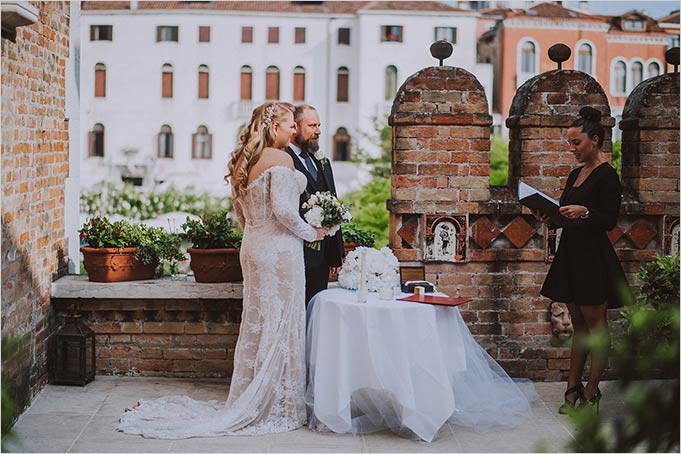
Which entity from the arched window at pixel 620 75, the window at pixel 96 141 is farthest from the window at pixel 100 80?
the arched window at pixel 620 75

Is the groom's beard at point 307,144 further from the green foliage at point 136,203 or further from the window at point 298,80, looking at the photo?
the window at point 298,80

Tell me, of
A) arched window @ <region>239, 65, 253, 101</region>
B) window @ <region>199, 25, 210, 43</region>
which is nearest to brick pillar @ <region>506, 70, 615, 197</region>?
arched window @ <region>239, 65, 253, 101</region>

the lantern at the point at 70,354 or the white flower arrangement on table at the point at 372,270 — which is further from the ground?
the white flower arrangement on table at the point at 372,270

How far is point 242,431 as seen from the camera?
5.39m

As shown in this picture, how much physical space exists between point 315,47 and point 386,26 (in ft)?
12.3

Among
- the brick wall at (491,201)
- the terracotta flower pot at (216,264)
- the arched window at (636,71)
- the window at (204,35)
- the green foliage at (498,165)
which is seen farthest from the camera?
the arched window at (636,71)

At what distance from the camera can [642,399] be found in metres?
1.67

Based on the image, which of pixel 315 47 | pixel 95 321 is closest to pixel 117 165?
pixel 315 47

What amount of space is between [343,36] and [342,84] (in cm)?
244

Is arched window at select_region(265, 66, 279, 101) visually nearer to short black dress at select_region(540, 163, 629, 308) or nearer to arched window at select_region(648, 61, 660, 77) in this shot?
arched window at select_region(648, 61, 660, 77)

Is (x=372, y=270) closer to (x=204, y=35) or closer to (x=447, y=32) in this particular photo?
(x=447, y=32)

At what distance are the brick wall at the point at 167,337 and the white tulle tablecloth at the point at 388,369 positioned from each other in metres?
1.24

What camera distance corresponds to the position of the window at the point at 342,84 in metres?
49.5

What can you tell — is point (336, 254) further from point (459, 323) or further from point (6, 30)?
point (6, 30)
